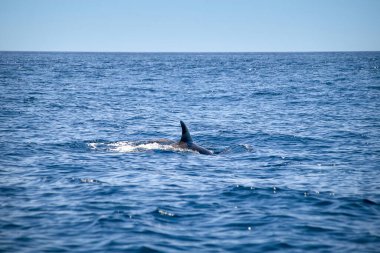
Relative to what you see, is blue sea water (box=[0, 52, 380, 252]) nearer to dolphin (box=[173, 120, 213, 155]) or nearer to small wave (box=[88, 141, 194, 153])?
small wave (box=[88, 141, 194, 153])

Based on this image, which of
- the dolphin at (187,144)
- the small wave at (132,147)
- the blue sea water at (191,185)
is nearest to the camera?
the blue sea water at (191,185)

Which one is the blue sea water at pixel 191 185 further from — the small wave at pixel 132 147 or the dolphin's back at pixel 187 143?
the dolphin's back at pixel 187 143

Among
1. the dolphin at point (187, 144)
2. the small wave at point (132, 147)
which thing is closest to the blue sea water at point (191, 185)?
the small wave at point (132, 147)

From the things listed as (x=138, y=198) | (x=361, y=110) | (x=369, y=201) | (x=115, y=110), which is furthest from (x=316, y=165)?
(x=115, y=110)

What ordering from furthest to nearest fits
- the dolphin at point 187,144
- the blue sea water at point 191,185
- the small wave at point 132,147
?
the small wave at point 132,147 → the dolphin at point 187,144 → the blue sea water at point 191,185

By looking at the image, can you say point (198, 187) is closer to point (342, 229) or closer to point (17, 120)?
point (342, 229)

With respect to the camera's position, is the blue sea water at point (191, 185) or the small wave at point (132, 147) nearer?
the blue sea water at point (191, 185)

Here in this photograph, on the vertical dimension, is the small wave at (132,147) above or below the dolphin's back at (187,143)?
below

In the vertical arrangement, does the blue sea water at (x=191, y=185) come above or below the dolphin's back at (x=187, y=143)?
below

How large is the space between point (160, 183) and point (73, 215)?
3.99 metres

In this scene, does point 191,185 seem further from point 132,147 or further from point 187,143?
point 132,147

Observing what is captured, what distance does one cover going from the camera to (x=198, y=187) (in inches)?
577

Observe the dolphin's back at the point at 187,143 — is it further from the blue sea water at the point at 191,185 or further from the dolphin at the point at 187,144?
the blue sea water at the point at 191,185

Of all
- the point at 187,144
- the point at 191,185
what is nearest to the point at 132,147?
the point at 187,144
